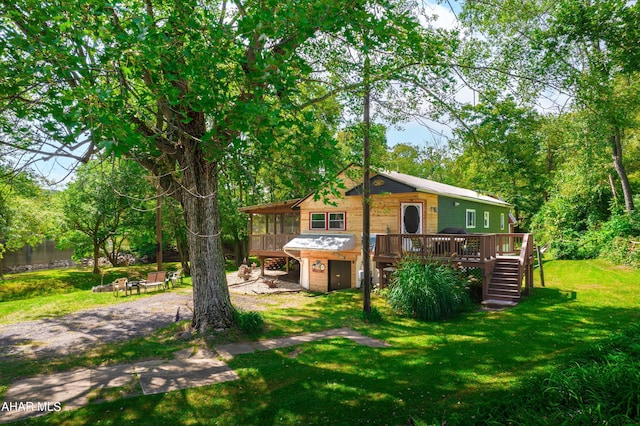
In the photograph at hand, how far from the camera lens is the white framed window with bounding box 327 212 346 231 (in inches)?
715

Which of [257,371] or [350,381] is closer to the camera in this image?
[350,381]

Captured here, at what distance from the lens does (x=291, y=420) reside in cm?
468

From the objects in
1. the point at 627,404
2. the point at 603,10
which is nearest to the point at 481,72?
the point at 603,10

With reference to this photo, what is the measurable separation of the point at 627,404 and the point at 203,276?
7996 millimetres

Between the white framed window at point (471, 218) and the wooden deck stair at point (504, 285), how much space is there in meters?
6.65

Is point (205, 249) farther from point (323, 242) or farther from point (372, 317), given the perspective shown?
point (323, 242)

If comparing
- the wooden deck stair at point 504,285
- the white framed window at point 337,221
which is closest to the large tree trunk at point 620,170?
the wooden deck stair at point 504,285

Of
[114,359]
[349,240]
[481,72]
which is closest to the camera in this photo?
[114,359]

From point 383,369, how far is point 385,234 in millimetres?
8578

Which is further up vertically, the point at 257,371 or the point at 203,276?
the point at 203,276

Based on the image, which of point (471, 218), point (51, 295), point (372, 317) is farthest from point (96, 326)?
point (471, 218)

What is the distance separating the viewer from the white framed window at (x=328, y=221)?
59.7 feet

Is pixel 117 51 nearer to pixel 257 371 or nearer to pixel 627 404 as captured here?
pixel 257 371

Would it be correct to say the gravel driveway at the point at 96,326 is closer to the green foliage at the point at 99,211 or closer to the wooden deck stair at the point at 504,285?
A: the wooden deck stair at the point at 504,285
